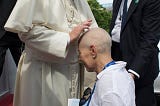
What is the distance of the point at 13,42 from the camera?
13.5ft

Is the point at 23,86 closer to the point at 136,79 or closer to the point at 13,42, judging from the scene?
the point at 136,79

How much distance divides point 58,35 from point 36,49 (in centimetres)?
18

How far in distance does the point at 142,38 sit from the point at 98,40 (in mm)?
958

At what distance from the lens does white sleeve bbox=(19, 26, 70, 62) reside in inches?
104

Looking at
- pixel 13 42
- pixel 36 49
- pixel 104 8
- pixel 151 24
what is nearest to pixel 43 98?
pixel 36 49

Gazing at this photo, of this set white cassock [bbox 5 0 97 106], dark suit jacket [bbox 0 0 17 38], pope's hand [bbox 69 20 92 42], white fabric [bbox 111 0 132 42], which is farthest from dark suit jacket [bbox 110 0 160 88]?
dark suit jacket [bbox 0 0 17 38]

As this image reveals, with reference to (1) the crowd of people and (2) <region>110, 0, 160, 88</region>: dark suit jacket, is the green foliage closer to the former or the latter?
(1) the crowd of people

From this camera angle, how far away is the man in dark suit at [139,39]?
3.01m

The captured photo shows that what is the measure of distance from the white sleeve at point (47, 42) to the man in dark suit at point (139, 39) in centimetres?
62

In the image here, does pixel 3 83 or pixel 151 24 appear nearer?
pixel 151 24

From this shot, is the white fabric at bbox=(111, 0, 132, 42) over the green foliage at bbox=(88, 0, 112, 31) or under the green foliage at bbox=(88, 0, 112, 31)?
over

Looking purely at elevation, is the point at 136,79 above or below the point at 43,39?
below

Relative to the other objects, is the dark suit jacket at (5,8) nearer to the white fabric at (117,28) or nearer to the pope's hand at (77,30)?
the white fabric at (117,28)

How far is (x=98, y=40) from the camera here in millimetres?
2193
